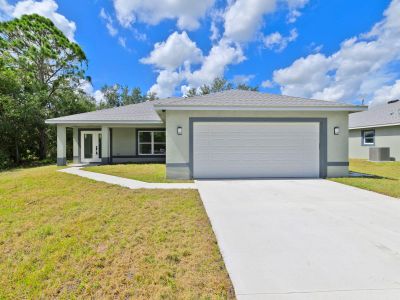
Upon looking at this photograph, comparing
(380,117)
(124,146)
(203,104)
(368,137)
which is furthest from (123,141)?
(380,117)

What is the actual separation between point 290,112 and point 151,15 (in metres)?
9.45

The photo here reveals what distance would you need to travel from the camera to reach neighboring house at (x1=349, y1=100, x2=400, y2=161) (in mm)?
15433

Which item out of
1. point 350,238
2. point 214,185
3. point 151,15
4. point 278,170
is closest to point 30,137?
point 151,15

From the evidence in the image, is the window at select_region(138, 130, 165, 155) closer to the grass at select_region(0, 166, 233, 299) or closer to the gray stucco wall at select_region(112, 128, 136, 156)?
the gray stucco wall at select_region(112, 128, 136, 156)

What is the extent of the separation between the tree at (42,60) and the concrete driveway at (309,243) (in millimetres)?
20872

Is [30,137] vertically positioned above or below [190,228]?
above

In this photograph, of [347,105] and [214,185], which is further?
[347,105]

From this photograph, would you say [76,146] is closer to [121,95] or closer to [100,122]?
[100,122]

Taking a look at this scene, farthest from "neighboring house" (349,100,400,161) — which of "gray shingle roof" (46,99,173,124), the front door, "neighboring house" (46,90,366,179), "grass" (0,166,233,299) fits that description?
the front door

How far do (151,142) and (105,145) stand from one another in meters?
3.09

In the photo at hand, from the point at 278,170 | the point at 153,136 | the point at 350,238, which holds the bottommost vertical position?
the point at 350,238

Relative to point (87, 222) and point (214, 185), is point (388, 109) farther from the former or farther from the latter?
point (87, 222)

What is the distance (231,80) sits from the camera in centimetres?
4481

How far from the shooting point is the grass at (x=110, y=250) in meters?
2.48
